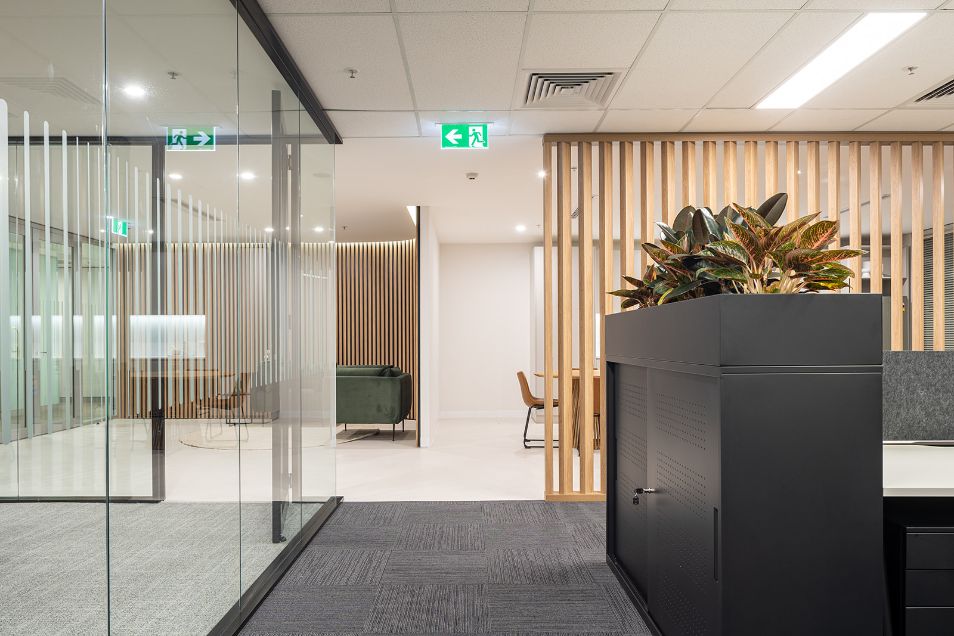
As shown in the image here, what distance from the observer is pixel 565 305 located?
4.64m

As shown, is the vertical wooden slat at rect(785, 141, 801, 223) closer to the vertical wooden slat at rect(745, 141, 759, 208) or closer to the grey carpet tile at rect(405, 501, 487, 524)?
the vertical wooden slat at rect(745, 141, 759, 208)

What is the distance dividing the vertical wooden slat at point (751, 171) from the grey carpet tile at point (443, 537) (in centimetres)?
310

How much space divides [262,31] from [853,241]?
13.8 ft

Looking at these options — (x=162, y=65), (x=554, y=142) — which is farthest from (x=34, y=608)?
(x=554, y=142)

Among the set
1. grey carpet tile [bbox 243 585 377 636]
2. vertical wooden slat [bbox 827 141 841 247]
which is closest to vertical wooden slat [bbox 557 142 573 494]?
vertical wooden slat [bbox 827 141 841 247]

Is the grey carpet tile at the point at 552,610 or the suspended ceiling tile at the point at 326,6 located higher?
the suspended ceiling tile at the point at 326,6

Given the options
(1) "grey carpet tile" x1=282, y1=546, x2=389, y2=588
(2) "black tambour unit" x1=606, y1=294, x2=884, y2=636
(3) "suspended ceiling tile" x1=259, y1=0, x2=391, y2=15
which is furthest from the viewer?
(1) "grey carpet tile" x1=282, y1=546, x2=389, y2=588

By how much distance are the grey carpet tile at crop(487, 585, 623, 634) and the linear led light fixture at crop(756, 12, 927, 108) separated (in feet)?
10.0

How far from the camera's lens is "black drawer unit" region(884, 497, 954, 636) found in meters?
A: 1.79

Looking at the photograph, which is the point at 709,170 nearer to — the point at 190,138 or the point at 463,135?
the point at 463,135

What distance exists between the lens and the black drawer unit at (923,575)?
179 centimetres

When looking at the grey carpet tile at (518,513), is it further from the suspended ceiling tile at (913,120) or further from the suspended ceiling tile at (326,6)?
the suspended ceiling tile at (913,120)

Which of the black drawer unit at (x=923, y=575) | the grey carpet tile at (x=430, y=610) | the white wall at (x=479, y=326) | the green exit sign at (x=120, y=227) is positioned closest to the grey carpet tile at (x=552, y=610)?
the grey carpet tile at (x=430, y=610)

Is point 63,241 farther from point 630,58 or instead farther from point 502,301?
point 502,301
